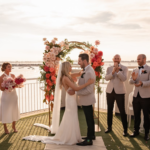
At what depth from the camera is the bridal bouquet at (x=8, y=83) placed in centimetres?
455

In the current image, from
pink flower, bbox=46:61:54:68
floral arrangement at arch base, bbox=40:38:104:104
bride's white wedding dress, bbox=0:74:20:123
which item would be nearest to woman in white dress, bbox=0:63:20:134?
bride's white wedding dress, bbox=0:74:20:123

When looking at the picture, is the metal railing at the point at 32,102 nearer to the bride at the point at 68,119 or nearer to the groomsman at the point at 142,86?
the bride at the point at 68,119

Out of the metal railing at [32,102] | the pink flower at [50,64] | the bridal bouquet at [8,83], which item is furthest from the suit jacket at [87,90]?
the metal railing at [32,102]

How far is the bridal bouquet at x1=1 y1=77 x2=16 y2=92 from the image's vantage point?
4554 mm

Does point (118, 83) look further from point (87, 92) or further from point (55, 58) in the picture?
point (55, 58)

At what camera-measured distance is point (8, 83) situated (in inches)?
179

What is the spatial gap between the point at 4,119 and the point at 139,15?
5346 mm

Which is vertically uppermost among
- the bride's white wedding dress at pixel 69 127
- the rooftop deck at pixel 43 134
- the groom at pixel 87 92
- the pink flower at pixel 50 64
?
the pink flower at pixel 50 64

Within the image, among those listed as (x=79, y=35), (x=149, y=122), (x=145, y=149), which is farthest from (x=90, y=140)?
(x=79, y=35)

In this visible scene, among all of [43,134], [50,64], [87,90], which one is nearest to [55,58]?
[50,64]

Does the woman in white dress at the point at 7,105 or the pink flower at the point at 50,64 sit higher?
the pink flower at the point at 50,64

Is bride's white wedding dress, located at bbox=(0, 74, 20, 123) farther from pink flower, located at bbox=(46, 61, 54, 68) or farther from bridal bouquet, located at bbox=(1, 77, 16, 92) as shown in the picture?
pink flower, located at bbox=(46, 61, 54, 68)

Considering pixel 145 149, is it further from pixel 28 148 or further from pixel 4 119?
pixel 4 119

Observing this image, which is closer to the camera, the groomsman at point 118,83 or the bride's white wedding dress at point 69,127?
the bride's white wedding dress at point 69,127
